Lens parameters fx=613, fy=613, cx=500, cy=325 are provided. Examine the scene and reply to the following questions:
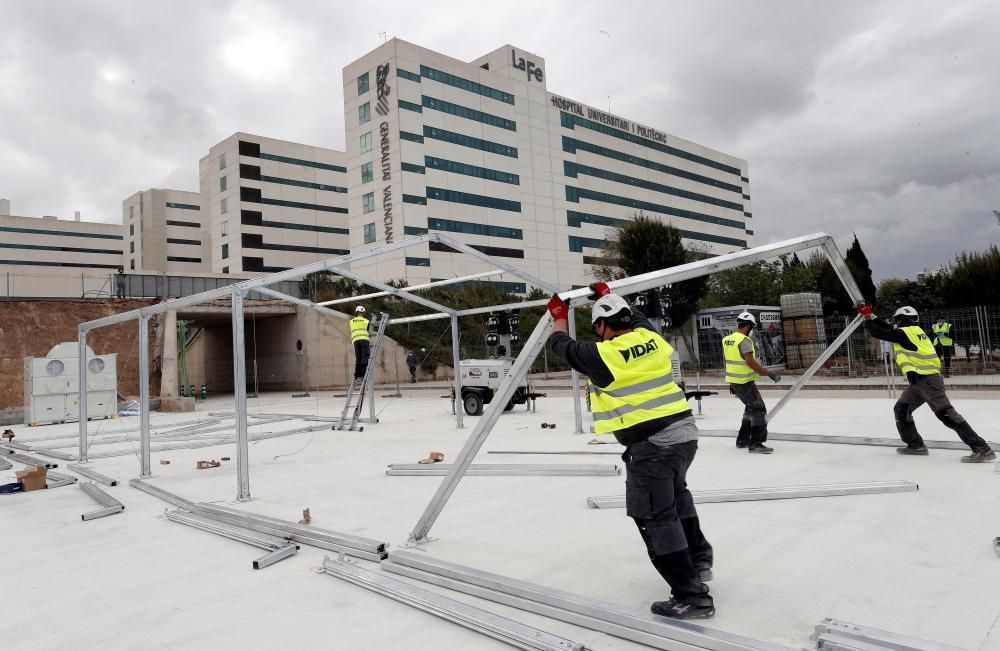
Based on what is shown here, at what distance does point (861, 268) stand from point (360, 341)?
36533 mm

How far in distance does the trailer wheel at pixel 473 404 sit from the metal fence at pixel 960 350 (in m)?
11.1

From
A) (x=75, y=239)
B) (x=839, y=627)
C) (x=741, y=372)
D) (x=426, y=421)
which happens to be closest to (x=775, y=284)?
(x=426, y=421)

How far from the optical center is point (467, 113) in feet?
168

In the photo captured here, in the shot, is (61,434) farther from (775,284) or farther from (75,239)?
(75,239)

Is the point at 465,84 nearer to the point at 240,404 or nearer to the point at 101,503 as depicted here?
the point at 240,404

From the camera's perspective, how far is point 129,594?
12.8 ft

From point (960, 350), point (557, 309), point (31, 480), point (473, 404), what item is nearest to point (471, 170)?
point (960, 350)

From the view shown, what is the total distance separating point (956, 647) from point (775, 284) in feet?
114

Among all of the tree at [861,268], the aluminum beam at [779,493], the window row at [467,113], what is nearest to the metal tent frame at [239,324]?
the aluminum beam at [779,493]

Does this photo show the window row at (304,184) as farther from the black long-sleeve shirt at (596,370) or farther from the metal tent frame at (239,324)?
the black long-sleeve shirt at (596,370)

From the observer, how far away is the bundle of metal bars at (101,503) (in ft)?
19.9

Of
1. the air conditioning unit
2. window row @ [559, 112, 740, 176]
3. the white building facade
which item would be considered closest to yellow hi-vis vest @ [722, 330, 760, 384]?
the air conditioning unit

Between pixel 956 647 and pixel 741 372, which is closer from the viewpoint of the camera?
pixel 956 647

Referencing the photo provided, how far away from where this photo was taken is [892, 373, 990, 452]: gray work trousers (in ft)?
20.7
